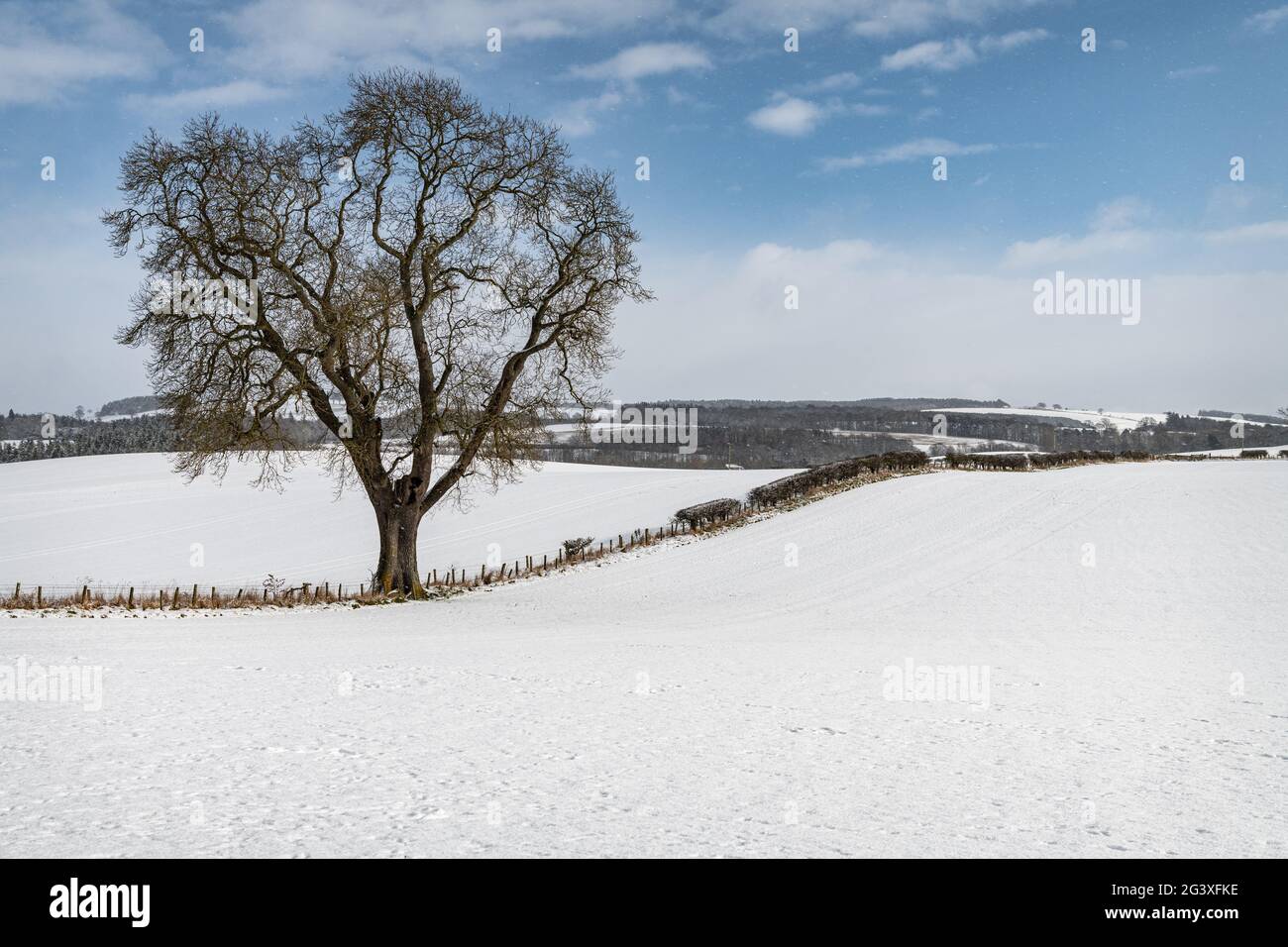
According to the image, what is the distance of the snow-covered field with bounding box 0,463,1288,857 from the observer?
5.42 metres

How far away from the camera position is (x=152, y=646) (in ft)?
44.1

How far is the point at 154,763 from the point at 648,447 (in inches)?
4733

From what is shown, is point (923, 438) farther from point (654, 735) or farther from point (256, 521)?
point (654, 735)

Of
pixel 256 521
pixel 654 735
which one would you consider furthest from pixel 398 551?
pixel 256 521

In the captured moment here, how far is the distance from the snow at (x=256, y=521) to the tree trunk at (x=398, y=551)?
1077 centimetres

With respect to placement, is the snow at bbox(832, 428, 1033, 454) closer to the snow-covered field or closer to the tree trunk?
the tree trunk

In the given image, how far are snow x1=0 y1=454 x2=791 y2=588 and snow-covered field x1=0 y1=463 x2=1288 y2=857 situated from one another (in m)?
21.3

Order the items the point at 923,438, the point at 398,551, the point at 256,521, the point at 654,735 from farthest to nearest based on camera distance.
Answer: the point at 923,438
the point at 256,521
the point at 398,551
the point at 654,735

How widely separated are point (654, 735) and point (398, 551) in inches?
712

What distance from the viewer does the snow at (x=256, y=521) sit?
126 ft

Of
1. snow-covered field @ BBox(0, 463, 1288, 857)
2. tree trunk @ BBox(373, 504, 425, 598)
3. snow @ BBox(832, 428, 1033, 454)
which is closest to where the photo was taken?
snow-covered field @ BBox(0, 463, 1288, 857)

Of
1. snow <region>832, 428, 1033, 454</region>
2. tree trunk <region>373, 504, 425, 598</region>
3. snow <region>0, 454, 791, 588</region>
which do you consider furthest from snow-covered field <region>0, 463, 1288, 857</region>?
snow <region>832, 428, 1033, 454</region>

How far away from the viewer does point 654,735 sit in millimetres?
8086
